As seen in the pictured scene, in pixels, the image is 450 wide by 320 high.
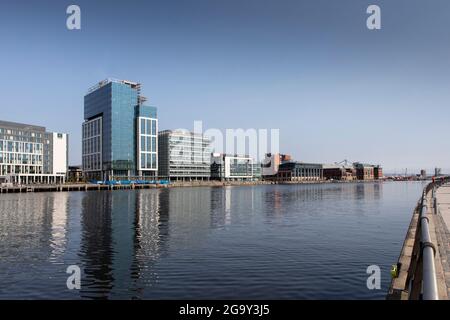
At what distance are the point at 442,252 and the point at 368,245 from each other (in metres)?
12.6

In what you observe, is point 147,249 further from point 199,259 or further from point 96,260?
point 199,259

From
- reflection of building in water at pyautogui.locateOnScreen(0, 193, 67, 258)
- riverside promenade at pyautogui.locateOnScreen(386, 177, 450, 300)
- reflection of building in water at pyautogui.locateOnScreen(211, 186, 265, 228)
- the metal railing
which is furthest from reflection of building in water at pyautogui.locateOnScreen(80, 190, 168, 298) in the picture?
the metal railing

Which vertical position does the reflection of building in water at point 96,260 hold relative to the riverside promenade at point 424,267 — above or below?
below

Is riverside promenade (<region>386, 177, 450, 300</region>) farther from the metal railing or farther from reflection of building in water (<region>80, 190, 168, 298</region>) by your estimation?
reflection of building in water (<region>80, 190, 168, 298</region>)

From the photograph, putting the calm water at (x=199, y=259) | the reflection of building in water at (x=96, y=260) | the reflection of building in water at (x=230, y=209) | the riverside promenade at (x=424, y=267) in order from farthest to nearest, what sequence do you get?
the reflection of building in water at (x=230, y=209) < the reflection of building in water at (x=96, y=260) < the calm water at (x=199, y=259) < the riverside promenade at (x=424, y=267)

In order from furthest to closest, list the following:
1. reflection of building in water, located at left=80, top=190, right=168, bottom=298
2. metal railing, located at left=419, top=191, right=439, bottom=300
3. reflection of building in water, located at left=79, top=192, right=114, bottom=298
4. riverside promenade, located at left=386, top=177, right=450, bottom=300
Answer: reflection of building in water, located at left=80, top=190, right=168, bottom=298 → reflection of building in water, located at left=79, top=192, right=114, bottom=298 → riverside promenade, located at left=386, top=177, right=450, bottom=300 → metal railing, located at left=419, top=191, right=439, bottom=300

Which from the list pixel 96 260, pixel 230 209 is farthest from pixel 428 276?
pixel 230 209

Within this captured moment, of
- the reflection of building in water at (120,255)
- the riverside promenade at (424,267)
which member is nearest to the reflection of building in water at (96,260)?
the reflection of building in water at (120,255)

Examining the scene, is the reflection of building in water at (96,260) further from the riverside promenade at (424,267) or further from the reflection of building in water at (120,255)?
the riverside promenade at (424,267)

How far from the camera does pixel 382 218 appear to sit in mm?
52906

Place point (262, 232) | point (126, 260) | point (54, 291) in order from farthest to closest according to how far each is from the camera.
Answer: point (262, 232) → point (126, 260) → point (54, 291)

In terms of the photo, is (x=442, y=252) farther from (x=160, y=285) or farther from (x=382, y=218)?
(x=382, y=218)

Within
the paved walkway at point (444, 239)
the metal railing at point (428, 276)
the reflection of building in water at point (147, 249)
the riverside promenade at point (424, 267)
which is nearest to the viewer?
the metal railing at point (428, 276)

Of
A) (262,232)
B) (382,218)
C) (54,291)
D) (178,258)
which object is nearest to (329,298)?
(178,258)
